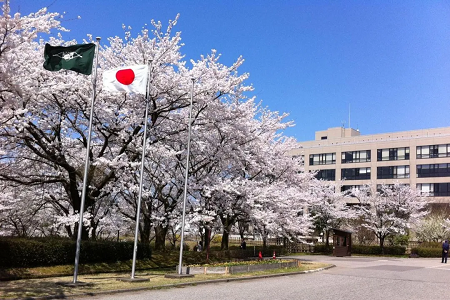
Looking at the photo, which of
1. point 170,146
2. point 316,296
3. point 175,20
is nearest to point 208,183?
point 170,146

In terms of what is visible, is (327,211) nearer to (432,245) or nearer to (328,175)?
(432,245)

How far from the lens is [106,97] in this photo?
21.0 m

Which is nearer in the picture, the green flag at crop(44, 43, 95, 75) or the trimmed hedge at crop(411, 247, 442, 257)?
the green flag at crop(44, 43, 95, 75)

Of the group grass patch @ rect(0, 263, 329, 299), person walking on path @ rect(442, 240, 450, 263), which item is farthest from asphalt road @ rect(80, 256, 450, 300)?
person walking on path @ rect(442, 240, 450, 263)

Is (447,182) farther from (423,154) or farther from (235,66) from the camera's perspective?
(235,66)

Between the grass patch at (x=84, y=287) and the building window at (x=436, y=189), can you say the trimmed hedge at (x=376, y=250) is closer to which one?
the building window at (x=436, y=189)

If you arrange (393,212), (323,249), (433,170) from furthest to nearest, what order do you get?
(433,170) < (323,249) < (393,212)

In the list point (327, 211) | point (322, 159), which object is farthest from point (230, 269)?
point (322, 159)

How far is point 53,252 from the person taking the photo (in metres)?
19.1

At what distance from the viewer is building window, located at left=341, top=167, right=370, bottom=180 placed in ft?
266

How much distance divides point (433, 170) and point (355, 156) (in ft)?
47.1

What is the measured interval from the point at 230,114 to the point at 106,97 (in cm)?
649

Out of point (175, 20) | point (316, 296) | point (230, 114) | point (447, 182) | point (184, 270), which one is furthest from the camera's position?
point (447, 182)

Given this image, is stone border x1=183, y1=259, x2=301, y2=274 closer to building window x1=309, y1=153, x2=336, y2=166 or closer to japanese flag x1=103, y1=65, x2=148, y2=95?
japanese flag x1=103, y1=65, x2=148, y2=95
